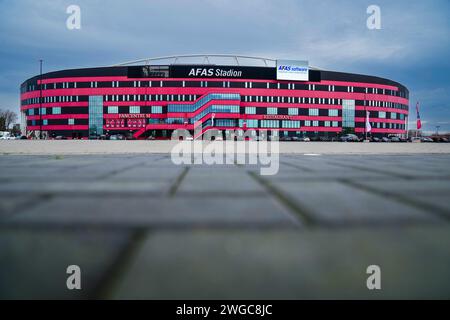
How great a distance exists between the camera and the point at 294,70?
70.1 metres

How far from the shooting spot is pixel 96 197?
2.58 metres

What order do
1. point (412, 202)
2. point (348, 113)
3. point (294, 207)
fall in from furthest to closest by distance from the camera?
point (348, 113) < point (412, 202) < point (294, 207)

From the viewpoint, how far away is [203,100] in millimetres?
66375

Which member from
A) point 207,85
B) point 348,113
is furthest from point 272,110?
point 348,113

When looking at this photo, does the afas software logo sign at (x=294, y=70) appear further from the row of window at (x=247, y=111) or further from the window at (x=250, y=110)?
the window at (x=250, y=110)

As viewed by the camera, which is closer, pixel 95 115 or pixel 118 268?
pixel 118 268

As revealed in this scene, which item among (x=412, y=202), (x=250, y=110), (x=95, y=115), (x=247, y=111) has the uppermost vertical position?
(x=250, y=110)

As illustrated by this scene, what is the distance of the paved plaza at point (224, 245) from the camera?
113 cm

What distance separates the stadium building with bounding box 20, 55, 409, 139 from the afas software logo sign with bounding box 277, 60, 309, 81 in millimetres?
255

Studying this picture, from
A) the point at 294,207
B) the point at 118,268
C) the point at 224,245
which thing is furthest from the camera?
the point at 294,207

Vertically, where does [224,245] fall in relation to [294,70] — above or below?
below

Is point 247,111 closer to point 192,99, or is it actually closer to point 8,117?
point 192,99

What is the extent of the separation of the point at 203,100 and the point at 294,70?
25.5 metres
